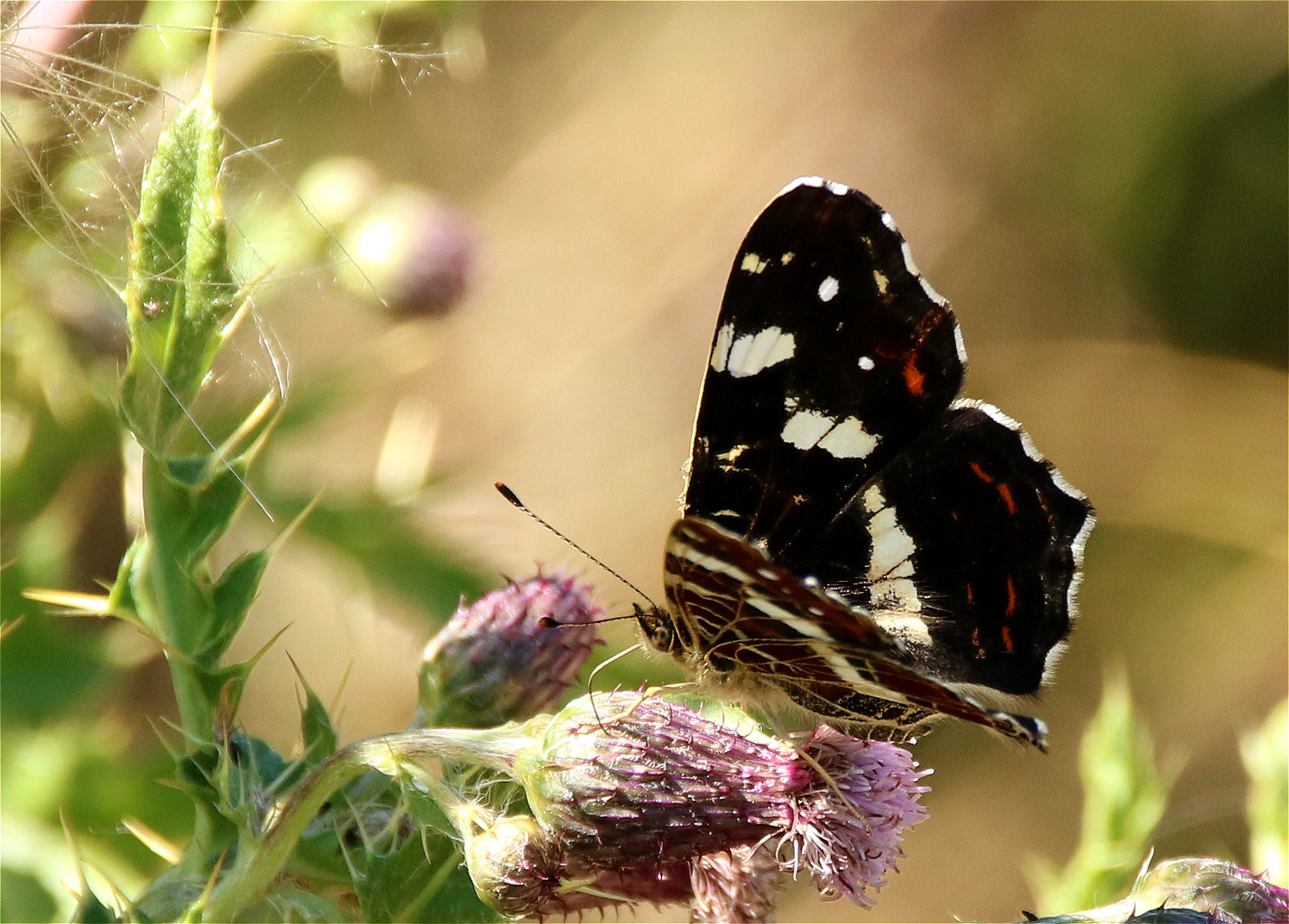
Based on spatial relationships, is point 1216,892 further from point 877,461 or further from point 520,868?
point 520,868

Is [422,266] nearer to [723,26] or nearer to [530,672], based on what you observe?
[530,672]

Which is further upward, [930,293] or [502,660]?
[930,293]

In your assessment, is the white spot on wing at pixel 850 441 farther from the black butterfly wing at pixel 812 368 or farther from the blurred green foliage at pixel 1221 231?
the blurred green foliage at pixel 1221 231

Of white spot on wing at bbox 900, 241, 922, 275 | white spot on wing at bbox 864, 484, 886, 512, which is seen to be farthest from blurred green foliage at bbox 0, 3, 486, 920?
white spot on wing at bbox 900, 241, 922, 275

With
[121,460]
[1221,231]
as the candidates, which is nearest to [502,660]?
[121,460]

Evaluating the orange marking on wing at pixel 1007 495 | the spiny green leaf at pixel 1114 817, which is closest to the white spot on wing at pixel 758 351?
the orange marking on wing at pixel 1007 495
